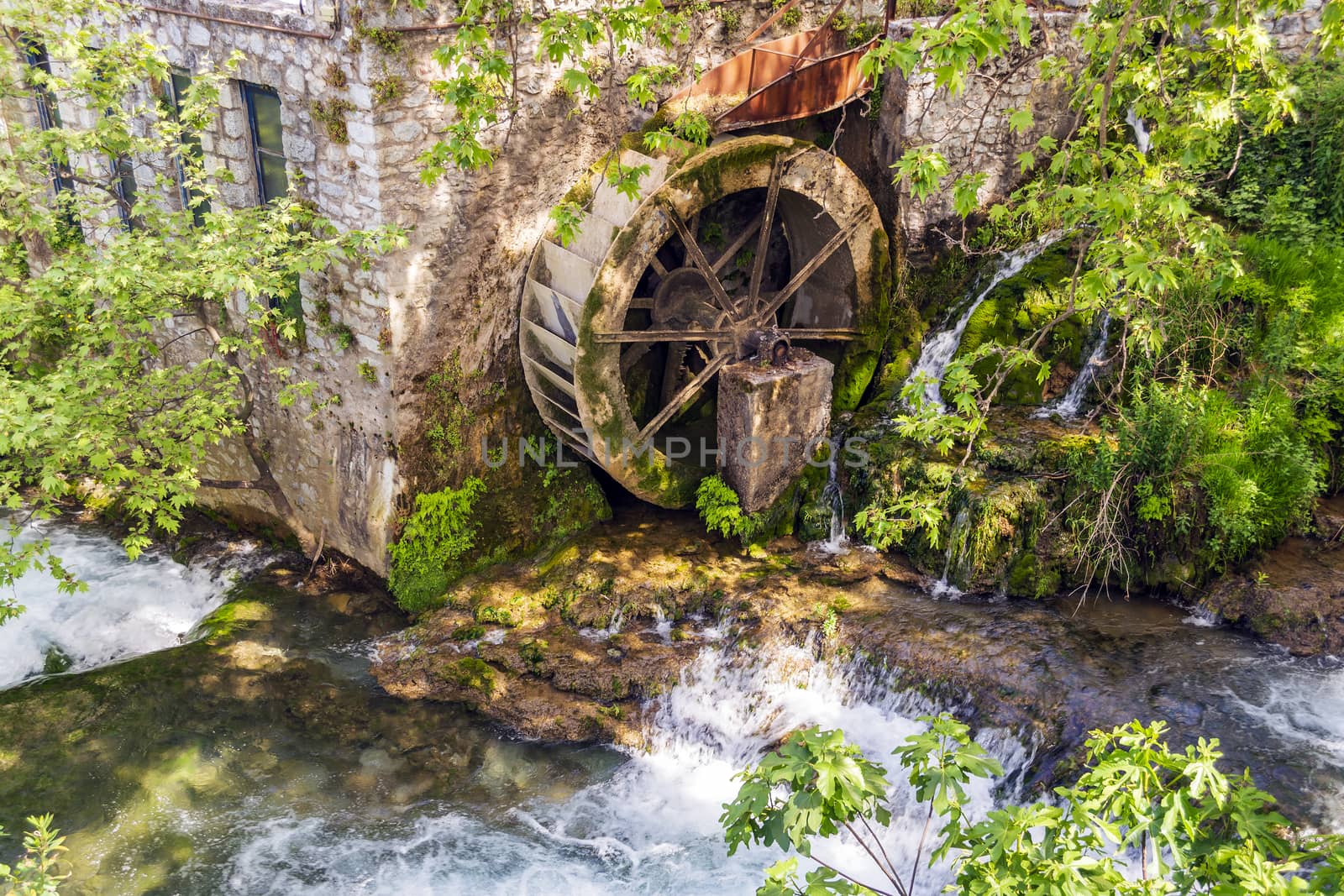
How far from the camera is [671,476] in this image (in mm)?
7031

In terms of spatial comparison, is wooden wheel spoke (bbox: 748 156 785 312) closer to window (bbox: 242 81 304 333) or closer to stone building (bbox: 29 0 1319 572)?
stone building (bbox: 29 0 1319 572)

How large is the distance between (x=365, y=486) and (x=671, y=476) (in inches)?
80.5

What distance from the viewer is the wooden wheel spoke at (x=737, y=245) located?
725 cm

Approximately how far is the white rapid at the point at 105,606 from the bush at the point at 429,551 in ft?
4.45

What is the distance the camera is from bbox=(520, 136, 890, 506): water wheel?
6355mm

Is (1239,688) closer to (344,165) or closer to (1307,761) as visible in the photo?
(1307,761)

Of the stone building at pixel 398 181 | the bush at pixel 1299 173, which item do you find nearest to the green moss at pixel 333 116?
the stone building at pixel 398 181

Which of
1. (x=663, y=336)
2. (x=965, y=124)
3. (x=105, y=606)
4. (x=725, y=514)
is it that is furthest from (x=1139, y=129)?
(x=105, y=606)

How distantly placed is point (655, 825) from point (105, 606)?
13.6 feet

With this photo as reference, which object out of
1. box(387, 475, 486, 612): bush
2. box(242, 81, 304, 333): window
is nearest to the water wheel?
box(387, 475, 486, 612): bush

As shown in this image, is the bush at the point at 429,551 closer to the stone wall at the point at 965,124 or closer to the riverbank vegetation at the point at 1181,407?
the riverbank vegetation at the point at 1181,407

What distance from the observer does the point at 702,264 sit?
6.76m

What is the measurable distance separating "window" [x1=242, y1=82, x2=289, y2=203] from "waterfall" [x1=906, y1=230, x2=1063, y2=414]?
14.4 ft

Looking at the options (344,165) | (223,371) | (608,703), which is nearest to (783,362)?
(608,703)
